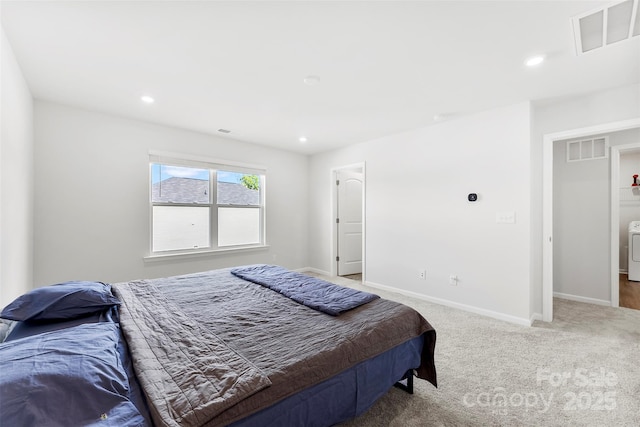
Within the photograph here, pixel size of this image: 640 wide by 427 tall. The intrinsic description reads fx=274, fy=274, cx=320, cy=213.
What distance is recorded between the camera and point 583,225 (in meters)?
3.74

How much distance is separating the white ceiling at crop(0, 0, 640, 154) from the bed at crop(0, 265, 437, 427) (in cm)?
177

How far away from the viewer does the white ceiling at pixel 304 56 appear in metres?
1.70

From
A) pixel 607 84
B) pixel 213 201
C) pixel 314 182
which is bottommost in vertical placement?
pixel 213 201

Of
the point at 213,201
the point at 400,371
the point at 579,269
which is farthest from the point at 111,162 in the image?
the point at 579,269

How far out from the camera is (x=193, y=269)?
409cm

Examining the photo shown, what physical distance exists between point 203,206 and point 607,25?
181 inches

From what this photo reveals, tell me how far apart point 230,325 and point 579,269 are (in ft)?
15.2

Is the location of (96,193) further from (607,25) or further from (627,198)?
(627,198)

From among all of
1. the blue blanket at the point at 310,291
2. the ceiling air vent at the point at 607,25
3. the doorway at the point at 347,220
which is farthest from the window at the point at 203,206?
the ceiling air vent at the point at 607,25

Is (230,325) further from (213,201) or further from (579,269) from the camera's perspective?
(579,269)

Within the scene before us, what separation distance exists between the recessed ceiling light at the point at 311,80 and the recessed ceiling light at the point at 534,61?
1.72 meters

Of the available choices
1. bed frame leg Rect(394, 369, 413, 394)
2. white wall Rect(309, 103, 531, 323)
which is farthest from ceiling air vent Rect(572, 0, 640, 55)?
bed frame leg Rect(394, 369, 413, 394)

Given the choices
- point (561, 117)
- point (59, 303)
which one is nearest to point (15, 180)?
point (59, 303)

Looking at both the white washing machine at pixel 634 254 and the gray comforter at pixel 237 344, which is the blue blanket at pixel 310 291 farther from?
the white washing machine at pixel 634 254
